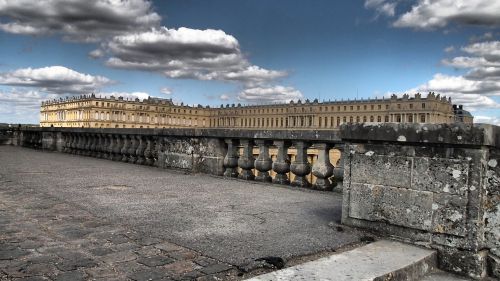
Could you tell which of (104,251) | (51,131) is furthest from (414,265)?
(51,131)

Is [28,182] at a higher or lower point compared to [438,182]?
lower

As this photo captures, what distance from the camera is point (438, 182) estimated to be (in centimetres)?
315

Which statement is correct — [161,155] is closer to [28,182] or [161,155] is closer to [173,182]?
[173,182]

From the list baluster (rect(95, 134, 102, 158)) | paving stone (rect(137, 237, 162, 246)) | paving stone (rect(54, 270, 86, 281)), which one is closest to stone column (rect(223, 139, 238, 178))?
paving stone (rect(137, 237, 162, 246))

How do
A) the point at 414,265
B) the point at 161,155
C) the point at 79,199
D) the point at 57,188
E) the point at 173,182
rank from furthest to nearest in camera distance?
1. the point at 161,155
2. the point at 173,182
3. the point at 57,188
4. the point at 79,199
5. the point at 414,265

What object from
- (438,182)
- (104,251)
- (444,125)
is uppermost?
(444,125)

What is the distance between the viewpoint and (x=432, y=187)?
3180mm

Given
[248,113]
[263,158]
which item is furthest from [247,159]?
[248,113]

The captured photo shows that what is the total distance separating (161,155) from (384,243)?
6.65 metres

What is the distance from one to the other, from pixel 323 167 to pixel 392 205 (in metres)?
2.61

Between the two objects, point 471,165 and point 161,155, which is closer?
point 471,165

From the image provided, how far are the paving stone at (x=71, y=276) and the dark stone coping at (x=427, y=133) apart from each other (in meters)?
2.32

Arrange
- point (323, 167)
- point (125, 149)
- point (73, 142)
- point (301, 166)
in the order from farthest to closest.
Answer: point (73, 142), point (125, 149), point (301, 166), point (323, 167)

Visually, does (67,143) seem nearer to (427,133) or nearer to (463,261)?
(427,133)
